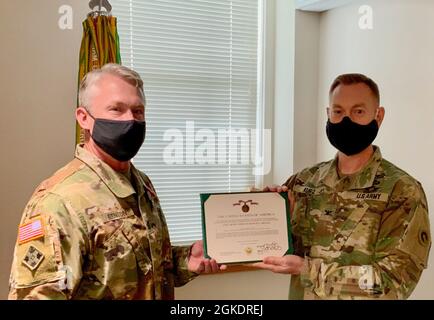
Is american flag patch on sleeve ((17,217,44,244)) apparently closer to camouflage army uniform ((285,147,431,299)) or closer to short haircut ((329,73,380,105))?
camouflage army uniform ((285,147,431,299))

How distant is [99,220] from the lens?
989mm

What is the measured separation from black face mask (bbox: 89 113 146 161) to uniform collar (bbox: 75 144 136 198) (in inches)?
1.2

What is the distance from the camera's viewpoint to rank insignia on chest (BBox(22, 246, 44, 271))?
0.92 metres

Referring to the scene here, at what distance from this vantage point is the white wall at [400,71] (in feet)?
4.01

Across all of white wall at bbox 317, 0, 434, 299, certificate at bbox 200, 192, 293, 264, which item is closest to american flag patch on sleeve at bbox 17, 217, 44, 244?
certificate at bbox 200, 192, 293, 264

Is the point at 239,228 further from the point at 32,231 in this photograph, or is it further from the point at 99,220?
the point at 32,231

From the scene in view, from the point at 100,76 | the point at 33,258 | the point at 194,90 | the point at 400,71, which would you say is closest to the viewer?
the point at 33,258

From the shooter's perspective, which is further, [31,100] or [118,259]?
[31,100]

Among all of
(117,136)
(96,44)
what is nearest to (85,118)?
(117,136)

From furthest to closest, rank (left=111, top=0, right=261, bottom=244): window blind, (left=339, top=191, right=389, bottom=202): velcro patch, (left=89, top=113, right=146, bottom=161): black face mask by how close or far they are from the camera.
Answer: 1. (left=111, top=0, right=261, bottom=244): window blind
2. (left=339, top=191, right=389, bottom=202): velcro patch
3. (left=89, top=113, right=146, bottom=161): black face mask

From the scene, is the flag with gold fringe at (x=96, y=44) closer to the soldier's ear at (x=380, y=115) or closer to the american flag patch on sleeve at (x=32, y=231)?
the american flag patch on sleeve at (x=32, y=231)

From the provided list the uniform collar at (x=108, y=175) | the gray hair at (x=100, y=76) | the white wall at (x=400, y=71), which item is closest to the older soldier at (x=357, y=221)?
the white wall at (x=400, y=71)

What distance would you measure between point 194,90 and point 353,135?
657 mm
